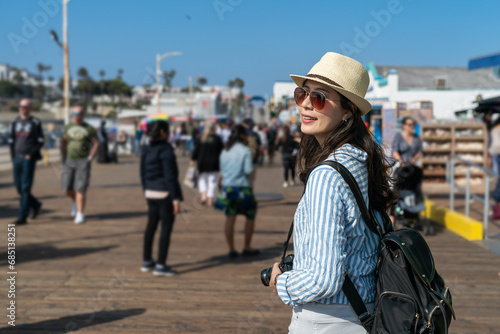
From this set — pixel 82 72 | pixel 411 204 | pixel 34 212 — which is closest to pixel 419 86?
pixel 411 204

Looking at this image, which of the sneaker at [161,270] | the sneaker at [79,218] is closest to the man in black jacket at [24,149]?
the sneaker at [79,218]

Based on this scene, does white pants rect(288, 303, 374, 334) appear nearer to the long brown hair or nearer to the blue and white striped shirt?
the blue and white striped shirt

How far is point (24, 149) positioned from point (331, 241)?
8.62m

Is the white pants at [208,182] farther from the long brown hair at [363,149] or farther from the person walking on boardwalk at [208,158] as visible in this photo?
the long brown hair at [363,149]

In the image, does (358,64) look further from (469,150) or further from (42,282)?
(469,150)

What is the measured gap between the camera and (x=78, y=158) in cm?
995

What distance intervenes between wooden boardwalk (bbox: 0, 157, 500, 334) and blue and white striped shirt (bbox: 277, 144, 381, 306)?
919mm

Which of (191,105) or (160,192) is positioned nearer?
(160,192)

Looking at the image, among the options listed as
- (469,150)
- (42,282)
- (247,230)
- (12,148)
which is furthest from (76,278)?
(469,150)

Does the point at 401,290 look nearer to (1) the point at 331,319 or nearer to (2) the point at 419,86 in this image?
(1) the point at 331,319

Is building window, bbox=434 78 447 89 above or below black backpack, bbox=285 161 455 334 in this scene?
above

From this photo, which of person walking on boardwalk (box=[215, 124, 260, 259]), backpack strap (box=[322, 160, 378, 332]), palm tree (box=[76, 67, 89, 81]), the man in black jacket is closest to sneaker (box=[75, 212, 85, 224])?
the man in black jacket

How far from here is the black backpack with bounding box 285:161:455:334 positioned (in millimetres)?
2000

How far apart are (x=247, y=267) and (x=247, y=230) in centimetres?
62
